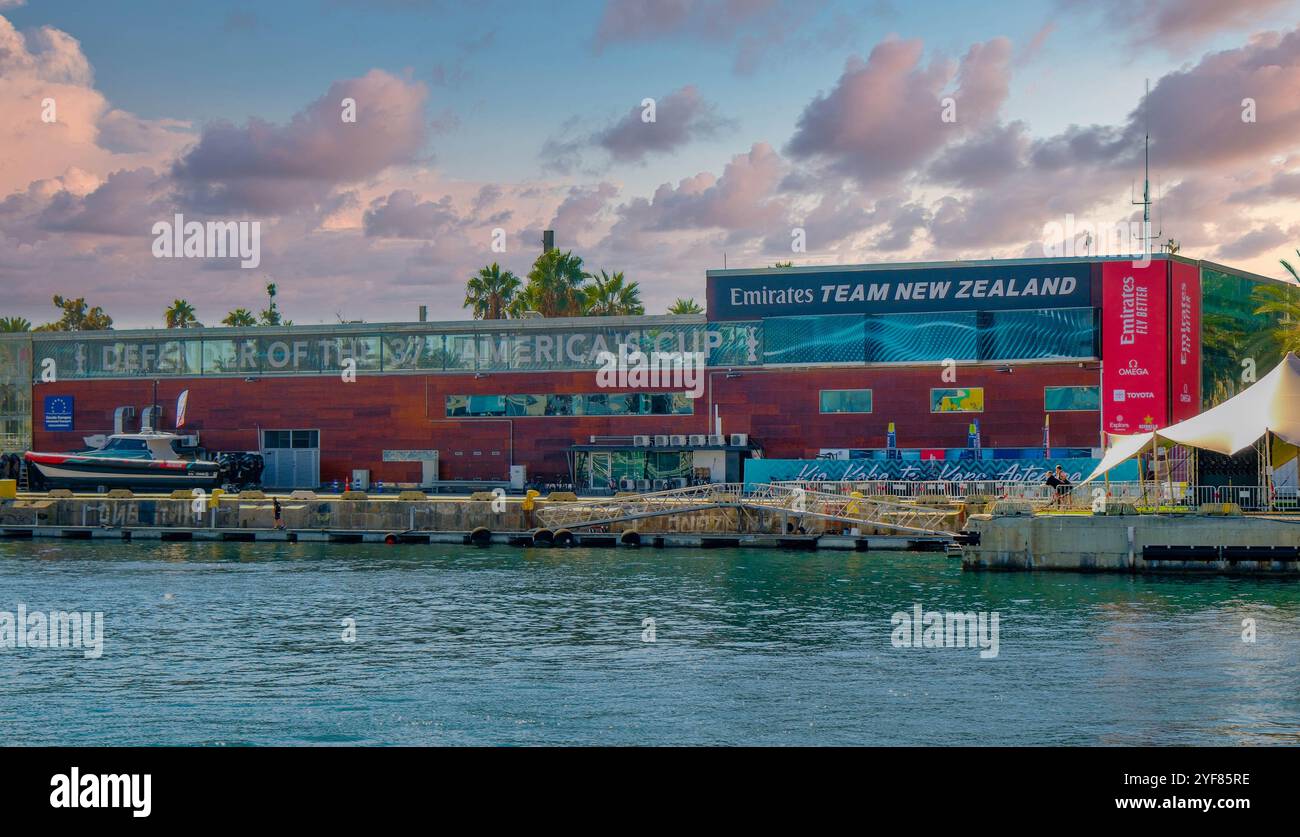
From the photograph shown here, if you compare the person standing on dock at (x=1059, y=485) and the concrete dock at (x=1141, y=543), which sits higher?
the person standing on dock at (x=1059, y=485)

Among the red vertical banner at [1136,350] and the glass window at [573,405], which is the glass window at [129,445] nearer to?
the glass window at [573,405]

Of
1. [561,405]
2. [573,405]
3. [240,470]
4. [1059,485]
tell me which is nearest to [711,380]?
[573,405]

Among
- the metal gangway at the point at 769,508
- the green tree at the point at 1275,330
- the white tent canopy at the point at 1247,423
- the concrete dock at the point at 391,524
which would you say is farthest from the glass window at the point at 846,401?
the white tent canopy at the point at 1247,423

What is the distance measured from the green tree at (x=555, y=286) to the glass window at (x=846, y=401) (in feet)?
125

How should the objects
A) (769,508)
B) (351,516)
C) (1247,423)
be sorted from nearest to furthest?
(1247,423)
(769,508)
(351,516)

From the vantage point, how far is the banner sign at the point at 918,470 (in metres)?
67.6

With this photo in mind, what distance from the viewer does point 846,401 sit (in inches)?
3019

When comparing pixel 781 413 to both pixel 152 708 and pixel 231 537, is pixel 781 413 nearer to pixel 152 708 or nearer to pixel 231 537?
pixel 231 537

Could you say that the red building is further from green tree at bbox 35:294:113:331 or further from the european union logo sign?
green tree at bbox 35:294:113:331

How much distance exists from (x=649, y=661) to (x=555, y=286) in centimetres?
8320

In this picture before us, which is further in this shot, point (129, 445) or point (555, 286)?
point (555, 286)

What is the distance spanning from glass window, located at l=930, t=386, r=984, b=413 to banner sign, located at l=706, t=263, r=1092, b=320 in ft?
15.4

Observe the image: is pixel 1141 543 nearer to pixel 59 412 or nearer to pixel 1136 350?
pixel 1136 350
